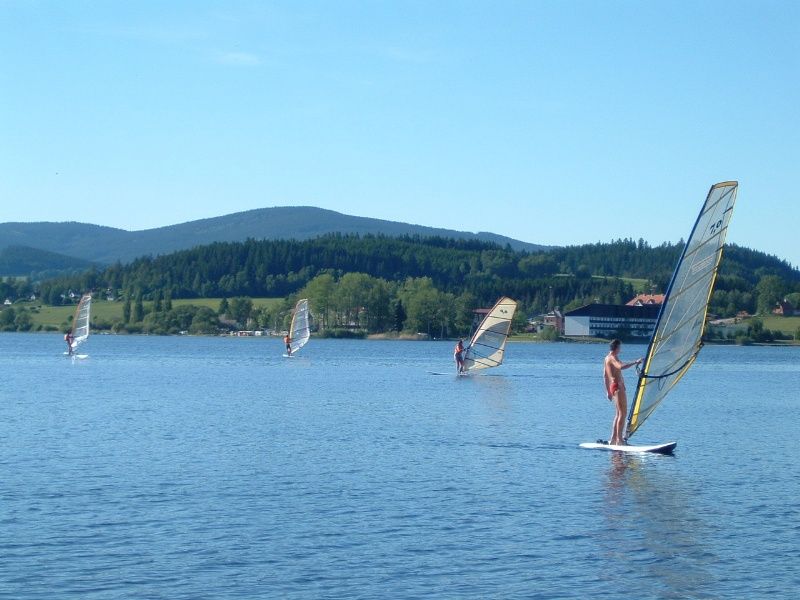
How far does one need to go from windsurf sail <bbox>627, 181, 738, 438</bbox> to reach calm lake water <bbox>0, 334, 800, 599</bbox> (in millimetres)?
1831

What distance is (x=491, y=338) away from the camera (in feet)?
211

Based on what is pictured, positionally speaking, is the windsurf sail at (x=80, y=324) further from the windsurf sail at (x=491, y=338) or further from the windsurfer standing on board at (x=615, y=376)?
the windsurfer standing on board at (x=615, y=376)

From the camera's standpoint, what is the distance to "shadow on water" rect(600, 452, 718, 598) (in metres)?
15.2

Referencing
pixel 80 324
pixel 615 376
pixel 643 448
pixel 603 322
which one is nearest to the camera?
pixel 615 376

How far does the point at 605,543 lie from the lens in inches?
674

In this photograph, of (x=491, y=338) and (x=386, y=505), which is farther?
(x=491, y=338)

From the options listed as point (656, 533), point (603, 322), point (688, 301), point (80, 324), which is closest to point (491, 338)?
point (688, 301)

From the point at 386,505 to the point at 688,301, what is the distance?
28.9ft

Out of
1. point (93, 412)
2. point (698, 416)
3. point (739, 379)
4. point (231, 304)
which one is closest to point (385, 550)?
point (93, 412)

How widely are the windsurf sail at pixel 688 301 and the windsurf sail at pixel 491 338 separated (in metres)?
35.7

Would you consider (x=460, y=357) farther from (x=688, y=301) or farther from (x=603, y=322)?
Answer: (x=603, y=322)

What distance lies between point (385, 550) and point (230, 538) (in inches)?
87.7

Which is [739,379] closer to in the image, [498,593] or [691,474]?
[691,474]

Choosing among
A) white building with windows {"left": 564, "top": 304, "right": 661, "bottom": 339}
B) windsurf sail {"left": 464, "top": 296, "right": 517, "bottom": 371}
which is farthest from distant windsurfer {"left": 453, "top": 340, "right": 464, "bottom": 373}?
white building with windows {"left": 564, "top": 304, "right": 661, "bottom": 339}
